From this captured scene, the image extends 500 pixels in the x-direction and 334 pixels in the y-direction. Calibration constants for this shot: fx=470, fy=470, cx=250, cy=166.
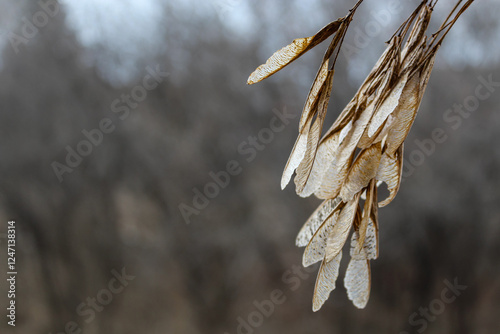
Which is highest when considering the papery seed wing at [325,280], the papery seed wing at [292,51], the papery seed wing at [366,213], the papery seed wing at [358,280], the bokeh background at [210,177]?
the bokeh background at [210,177]

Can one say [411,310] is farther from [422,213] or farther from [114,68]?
[114,68]

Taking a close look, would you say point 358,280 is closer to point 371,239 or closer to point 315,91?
point 371,239

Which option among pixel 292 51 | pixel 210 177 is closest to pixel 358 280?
pixel 292 51

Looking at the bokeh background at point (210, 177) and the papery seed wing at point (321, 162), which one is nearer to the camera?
the papery seed wing at point (321, 162)

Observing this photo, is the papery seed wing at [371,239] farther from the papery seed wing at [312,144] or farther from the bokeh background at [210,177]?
the bokeh background at [210,177]

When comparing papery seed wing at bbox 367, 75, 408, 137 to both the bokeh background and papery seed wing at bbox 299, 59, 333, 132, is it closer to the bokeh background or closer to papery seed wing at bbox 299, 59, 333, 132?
papery seed wing at bbox 299, 59, 333, 132

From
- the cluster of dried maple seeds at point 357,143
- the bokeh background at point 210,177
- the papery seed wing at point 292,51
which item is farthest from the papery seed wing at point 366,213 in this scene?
the bokeh background at point 210,177
